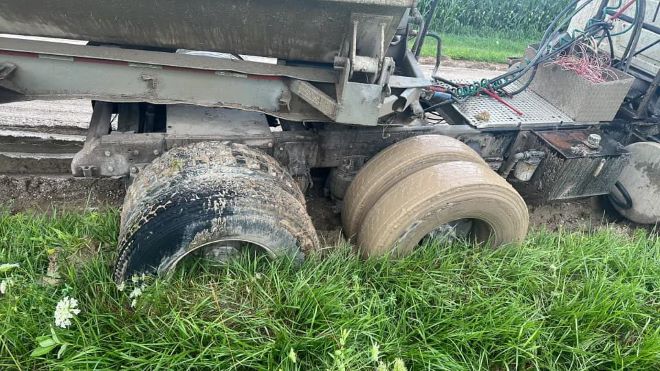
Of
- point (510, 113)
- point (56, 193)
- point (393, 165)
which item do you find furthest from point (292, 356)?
point (510, 113)

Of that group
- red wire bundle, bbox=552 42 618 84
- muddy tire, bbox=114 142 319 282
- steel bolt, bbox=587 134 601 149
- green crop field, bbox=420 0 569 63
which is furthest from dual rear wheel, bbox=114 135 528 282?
green crop field, bbox=420 0 569 63

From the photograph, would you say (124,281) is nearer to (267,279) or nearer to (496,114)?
(267,279)

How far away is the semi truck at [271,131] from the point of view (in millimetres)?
2691

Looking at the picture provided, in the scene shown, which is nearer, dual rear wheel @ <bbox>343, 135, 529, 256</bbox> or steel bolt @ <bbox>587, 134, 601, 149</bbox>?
dual rear wheel @ <bbox>343, 135, 529, 256</bbox>

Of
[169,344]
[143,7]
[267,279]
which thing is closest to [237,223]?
[267,279]

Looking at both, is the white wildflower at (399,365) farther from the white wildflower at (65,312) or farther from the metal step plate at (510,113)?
the metal step plate at (510,113)

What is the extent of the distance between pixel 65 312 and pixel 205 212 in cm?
83

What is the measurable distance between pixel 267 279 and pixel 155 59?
56.4 inches

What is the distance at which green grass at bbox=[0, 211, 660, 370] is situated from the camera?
8.14ft

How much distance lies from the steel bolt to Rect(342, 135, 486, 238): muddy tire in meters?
1.22

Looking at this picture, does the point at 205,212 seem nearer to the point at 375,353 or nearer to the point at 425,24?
the point at 375,353

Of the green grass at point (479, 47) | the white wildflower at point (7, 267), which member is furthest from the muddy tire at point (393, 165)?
the green grass at point (479, 47)

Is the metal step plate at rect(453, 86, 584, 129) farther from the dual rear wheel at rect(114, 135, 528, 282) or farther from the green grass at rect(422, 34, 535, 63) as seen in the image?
the green grass at rect(422, 34, 535, 63)

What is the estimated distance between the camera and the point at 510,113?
426cm
